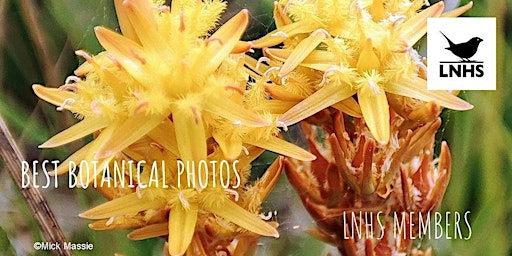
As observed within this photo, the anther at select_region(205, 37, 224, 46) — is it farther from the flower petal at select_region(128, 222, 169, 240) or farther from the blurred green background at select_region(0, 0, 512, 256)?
the flower petal at select_region(128, 222, 169, 240)

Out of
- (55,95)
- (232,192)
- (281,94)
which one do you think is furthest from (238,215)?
(55,95)

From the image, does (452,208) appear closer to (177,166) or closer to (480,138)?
(480,138)

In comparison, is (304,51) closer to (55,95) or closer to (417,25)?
(417,25)

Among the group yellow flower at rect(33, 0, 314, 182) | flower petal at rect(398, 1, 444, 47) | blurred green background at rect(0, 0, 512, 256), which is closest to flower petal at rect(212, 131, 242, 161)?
yellow flower at rect(33, 0, 314, 182)

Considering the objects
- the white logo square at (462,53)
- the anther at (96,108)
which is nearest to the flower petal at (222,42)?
the anther at (96,108)

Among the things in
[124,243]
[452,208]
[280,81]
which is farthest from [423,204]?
[124,243]
